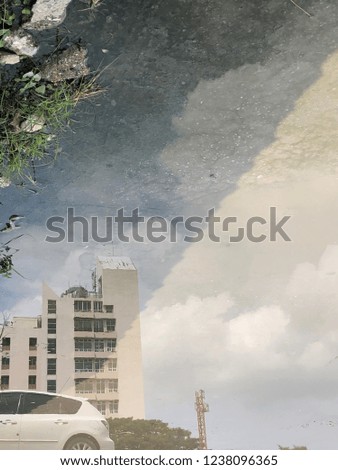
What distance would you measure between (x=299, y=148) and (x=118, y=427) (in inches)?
106

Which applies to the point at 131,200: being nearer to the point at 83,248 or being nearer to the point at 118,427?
the point at 83,248

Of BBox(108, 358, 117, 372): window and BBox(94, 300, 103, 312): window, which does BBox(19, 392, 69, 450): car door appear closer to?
BBox(108, 358, 117, 372): window

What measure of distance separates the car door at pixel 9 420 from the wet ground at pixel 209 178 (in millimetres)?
775

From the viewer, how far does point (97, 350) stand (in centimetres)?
466

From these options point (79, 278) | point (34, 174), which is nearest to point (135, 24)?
point (34, 174)

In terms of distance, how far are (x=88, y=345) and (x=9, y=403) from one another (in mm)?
1133

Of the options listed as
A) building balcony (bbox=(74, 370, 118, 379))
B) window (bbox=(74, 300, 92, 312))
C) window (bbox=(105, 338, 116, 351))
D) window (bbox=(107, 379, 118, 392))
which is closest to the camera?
window (bbox=(107, 379, 118, 392))

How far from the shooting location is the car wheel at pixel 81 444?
3424mm

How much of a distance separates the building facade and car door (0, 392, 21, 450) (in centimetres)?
24

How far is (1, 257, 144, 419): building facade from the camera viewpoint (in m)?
4.12

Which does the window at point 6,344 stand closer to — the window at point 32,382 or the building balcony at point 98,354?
the window at point 32,382

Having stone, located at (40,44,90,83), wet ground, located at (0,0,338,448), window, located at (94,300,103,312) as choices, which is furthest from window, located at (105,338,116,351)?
stone, located at (40,44,90,83)

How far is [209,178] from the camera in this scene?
3682 millimetres

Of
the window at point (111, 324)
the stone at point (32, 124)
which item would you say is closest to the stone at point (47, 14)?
the stone at point (32, 124)
